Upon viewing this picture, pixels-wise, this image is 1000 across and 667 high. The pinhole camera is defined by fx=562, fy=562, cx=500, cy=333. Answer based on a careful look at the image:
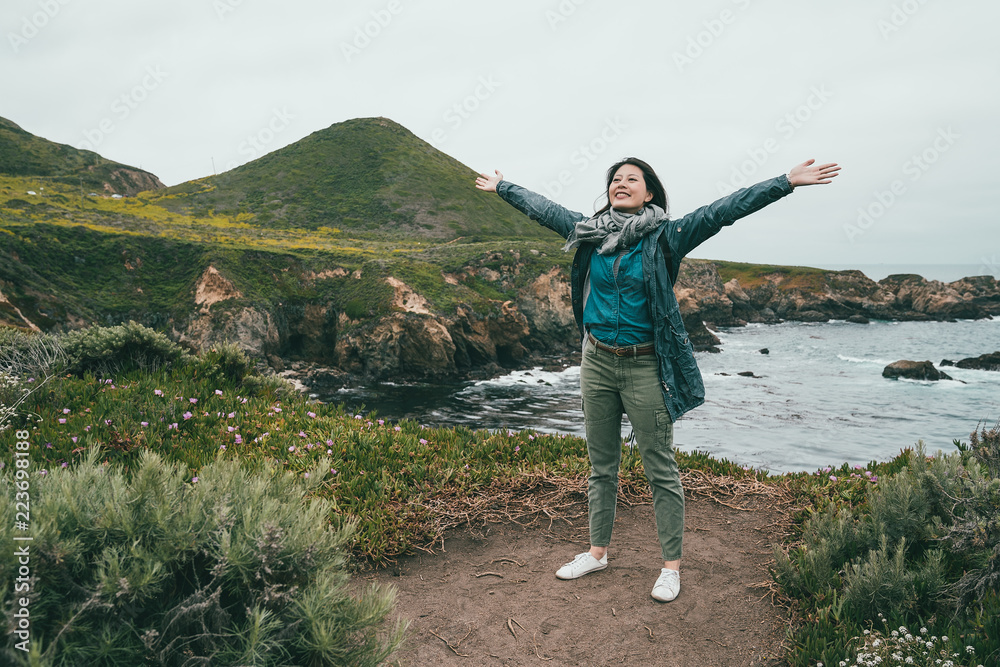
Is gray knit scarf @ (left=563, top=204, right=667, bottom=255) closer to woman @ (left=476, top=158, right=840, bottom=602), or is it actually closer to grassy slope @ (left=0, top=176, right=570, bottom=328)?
woman @ (left=476, top=158, right=840, bottom=602)

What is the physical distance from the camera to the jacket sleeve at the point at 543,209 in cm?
428

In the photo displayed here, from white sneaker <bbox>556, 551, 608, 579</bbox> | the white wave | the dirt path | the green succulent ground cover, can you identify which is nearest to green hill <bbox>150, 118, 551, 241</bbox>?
the white wave

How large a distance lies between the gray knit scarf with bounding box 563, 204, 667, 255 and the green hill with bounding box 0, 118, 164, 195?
269ft

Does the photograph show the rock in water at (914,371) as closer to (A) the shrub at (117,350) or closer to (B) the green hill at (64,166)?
(A) the shrub at (117,350)

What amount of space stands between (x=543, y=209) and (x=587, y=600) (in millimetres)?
2879

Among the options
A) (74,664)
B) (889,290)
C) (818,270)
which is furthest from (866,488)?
(818,270)

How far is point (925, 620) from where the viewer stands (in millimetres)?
3107

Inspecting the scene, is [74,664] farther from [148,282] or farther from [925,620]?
[148,282]

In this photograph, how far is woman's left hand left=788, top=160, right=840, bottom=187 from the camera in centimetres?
337

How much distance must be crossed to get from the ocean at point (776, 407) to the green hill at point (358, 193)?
44.3 meters

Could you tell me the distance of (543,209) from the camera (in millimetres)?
4359

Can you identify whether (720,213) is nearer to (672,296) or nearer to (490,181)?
(672,296)

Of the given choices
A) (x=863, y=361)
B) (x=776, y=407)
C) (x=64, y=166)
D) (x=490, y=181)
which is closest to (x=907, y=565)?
(x=490, y=181)

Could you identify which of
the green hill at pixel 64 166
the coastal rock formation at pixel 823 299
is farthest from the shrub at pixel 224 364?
the green hill at pixel 64 166
